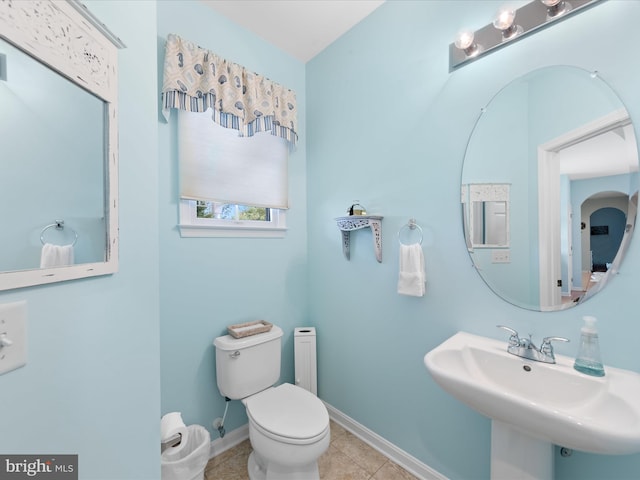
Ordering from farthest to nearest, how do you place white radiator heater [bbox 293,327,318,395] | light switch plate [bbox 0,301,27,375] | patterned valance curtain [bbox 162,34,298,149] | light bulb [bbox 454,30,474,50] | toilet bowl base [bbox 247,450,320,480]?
white radiator heater [bbox 293,327,318,395] < patterned valance curtain [bbox 162,34,298,149] < toilet bowl base [bbox 247,450,320,480] < light bulb [bbox 454,30,474,50] < light switch plate [bbox 0,301,27,375]

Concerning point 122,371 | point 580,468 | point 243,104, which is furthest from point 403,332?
point 243,104

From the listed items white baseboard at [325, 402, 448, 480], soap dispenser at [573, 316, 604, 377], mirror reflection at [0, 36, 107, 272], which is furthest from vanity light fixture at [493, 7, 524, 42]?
white baseboard at [325, 402, 448, 480]

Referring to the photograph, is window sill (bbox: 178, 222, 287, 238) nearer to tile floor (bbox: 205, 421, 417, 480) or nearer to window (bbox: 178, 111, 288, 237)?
window (bbox: 178, 111, 288, 237)

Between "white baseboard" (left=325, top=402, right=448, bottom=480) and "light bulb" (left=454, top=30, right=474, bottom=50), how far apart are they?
2.13 m

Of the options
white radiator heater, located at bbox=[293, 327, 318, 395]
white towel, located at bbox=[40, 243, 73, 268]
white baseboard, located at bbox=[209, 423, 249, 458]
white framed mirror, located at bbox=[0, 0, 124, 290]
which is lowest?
white baseboard, located at bbox=[209, 423, 249, 458]

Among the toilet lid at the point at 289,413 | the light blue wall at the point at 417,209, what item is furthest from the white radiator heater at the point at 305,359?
the toilet lid at the point at 289,413

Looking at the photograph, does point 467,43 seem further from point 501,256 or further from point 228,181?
point 228,181

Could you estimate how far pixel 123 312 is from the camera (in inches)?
30.2

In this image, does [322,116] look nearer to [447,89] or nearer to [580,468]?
[447,89]

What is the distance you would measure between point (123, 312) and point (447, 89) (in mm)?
1664

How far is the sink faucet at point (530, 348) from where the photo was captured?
1.03 meters

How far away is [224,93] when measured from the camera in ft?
5.27

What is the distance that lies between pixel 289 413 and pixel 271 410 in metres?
0.10

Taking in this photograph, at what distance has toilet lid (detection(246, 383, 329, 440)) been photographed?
1.25 meters
